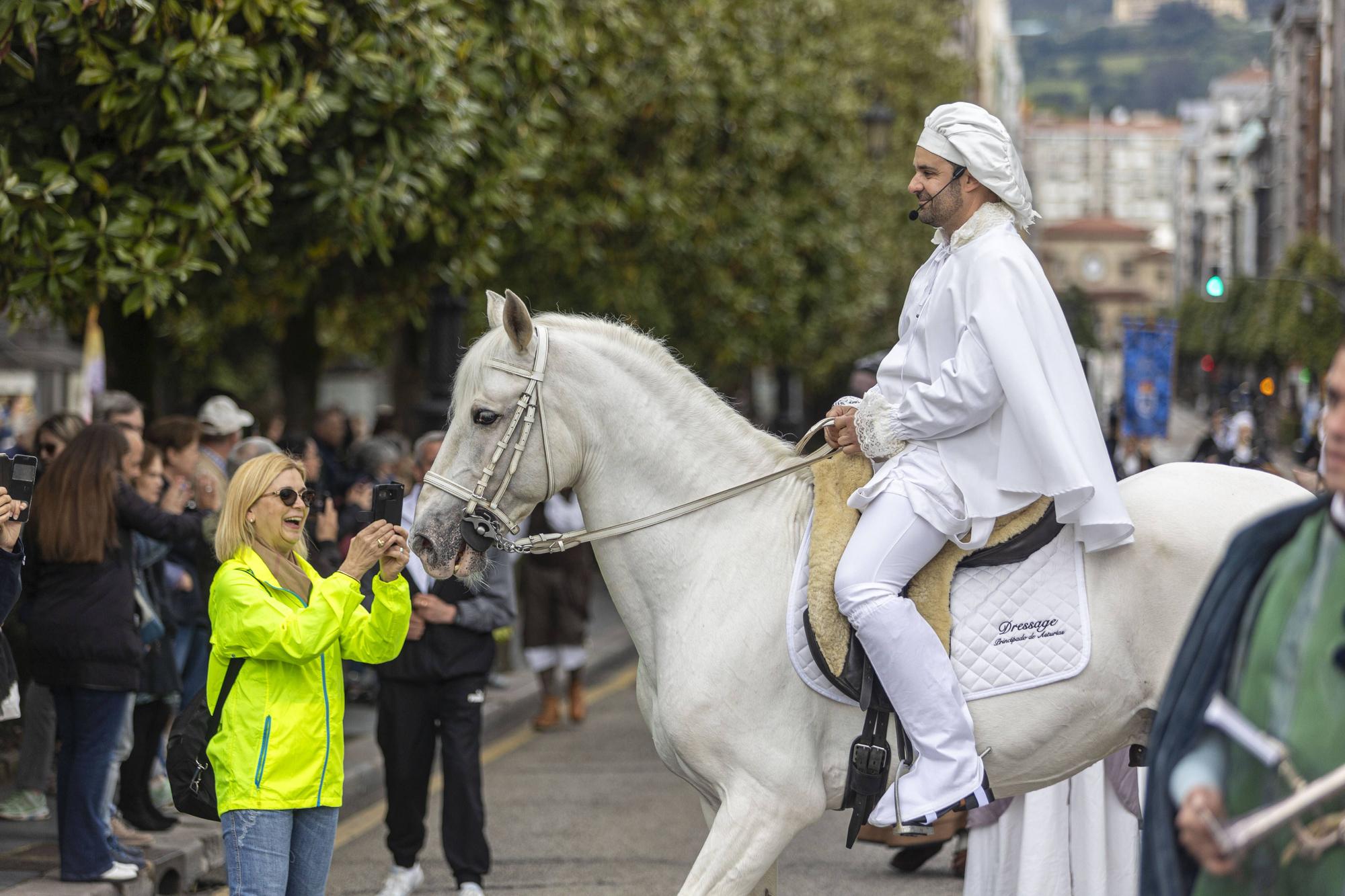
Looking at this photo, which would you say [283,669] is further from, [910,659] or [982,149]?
[982,149]

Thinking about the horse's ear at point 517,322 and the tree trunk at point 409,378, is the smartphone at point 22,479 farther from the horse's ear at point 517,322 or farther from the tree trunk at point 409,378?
the tree trunk at point 409,378

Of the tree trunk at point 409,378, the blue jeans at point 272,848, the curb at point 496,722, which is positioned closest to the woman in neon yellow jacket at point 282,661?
the blue jeans at point 272,848

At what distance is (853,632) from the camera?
15.6 ft

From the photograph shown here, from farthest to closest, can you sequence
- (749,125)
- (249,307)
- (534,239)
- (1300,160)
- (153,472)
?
(1300,160), (749,125), (534,239), (249,307), (153,472)

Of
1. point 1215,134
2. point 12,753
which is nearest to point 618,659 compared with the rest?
point 12,753

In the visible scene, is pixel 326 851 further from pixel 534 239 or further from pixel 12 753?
pixel 534 239

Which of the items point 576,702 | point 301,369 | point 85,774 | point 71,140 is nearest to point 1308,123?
point 301,369

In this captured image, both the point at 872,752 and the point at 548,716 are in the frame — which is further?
the point at 548,716

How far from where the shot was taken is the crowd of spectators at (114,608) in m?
7.04

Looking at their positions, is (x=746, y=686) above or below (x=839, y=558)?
below

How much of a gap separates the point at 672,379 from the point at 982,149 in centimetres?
118

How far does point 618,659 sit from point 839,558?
12.5m

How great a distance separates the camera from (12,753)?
28.6ft

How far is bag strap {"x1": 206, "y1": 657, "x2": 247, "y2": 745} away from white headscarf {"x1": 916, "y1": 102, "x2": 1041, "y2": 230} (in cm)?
268
